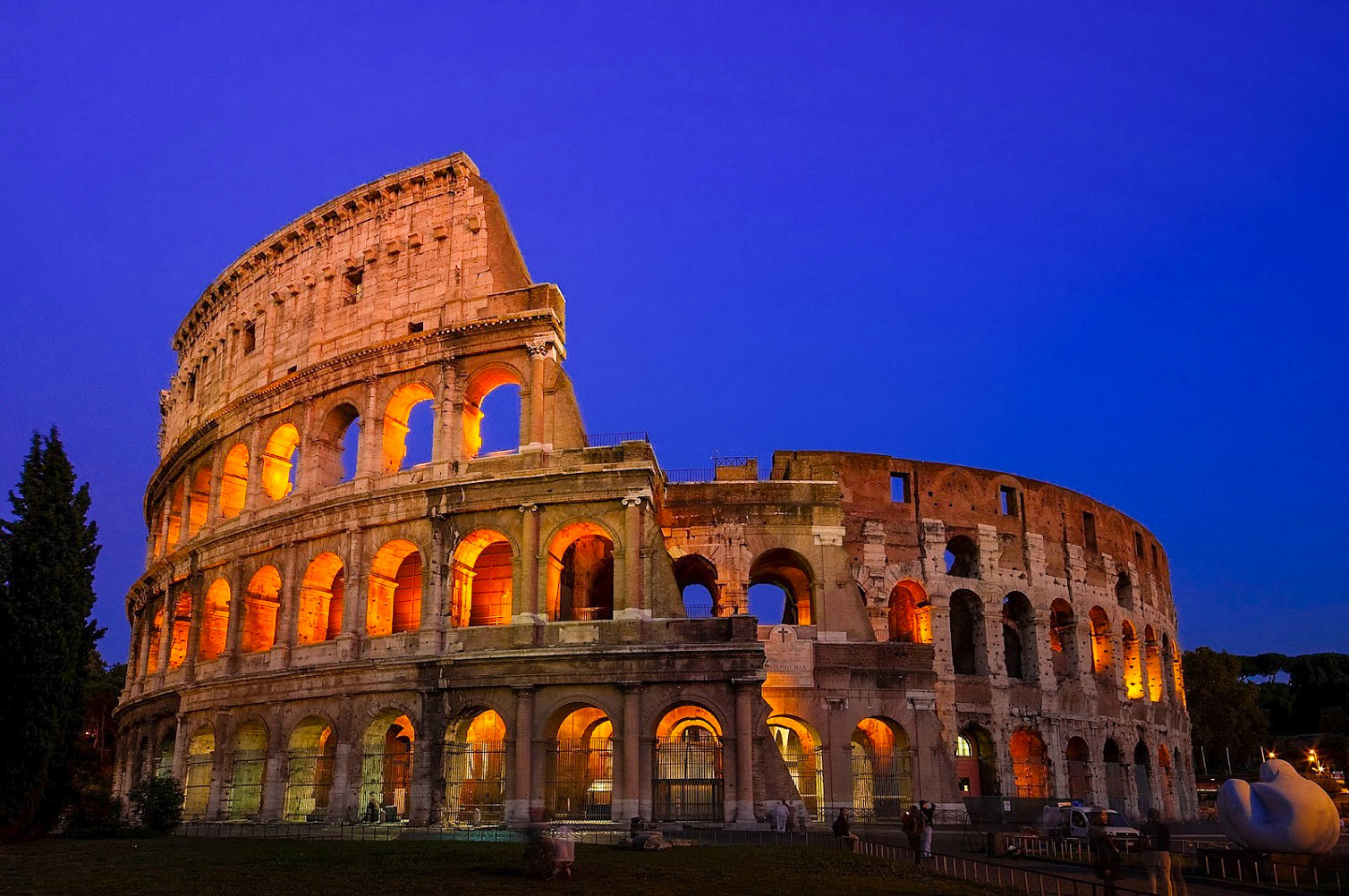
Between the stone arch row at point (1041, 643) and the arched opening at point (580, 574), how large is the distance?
1041 centimetres

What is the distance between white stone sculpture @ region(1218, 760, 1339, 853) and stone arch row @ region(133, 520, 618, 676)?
518 inches

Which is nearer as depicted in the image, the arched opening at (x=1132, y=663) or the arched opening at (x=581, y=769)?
the arched opening at (x=581, y=769)

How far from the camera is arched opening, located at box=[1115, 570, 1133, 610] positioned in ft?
122

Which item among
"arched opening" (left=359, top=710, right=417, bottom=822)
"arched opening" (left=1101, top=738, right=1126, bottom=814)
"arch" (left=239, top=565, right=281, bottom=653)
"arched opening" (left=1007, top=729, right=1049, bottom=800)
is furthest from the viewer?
"arched opening" (left=1101, top=738, right=1126, bottom=814)

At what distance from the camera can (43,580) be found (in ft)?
70.2

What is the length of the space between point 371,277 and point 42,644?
1227cm

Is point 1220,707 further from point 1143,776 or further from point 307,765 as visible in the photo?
point 307,765

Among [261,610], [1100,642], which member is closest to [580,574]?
[261,610]

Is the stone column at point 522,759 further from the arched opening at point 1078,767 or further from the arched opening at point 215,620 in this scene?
the arched opening at point 1078,767

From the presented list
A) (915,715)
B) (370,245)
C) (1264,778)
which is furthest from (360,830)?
(1264,778)

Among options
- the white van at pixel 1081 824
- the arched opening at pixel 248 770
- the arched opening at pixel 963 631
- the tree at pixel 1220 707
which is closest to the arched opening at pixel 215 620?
the arched opening at pixel 248 770

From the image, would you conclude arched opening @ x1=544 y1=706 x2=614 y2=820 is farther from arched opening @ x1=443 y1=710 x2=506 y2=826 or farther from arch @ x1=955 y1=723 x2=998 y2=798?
arch @ x1=955 y1=723 x2=998 y2=798

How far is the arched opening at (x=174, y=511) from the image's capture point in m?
34.2

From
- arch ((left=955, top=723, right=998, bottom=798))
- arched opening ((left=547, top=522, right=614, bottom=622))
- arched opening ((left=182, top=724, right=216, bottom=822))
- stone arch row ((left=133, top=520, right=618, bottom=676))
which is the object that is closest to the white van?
arch ((left=955, top=723, right=998, bottom=798))
